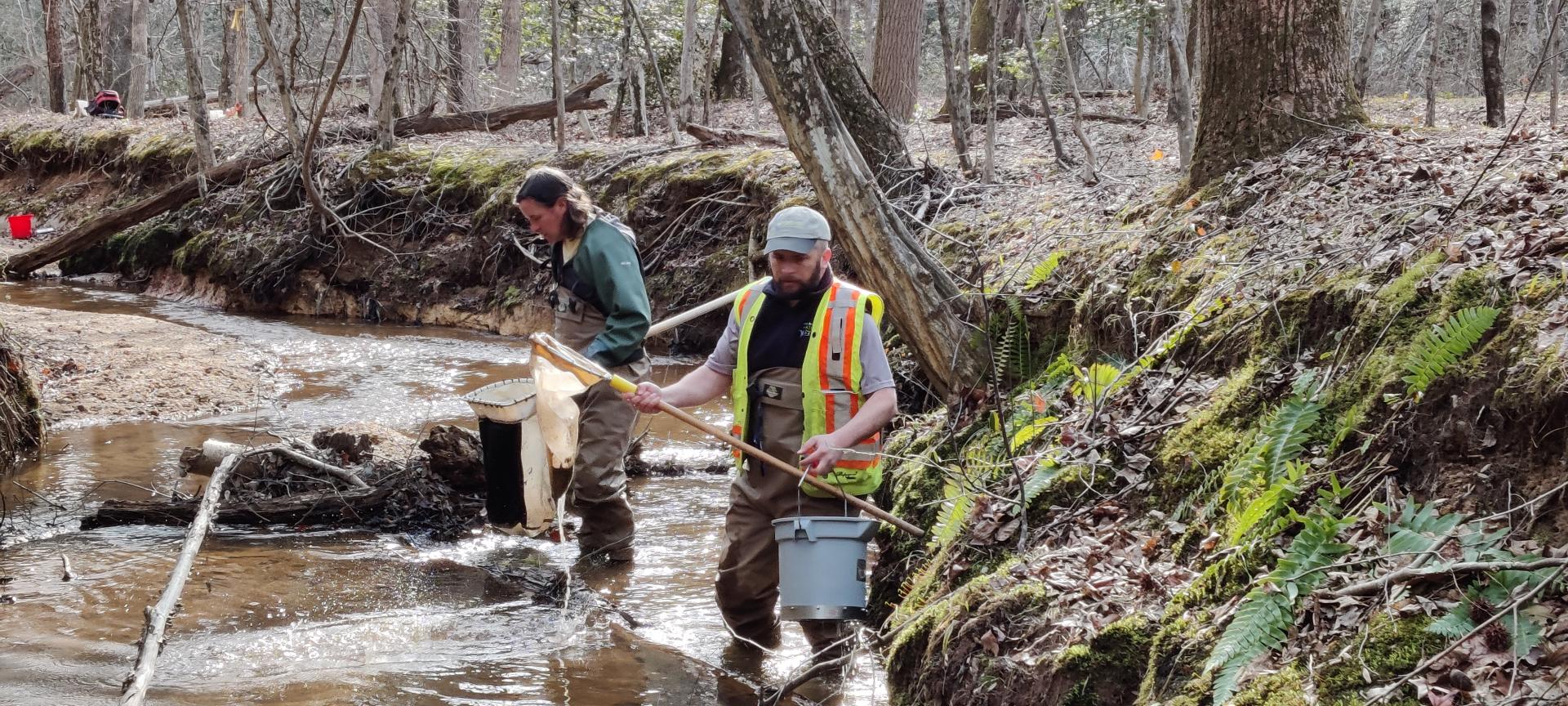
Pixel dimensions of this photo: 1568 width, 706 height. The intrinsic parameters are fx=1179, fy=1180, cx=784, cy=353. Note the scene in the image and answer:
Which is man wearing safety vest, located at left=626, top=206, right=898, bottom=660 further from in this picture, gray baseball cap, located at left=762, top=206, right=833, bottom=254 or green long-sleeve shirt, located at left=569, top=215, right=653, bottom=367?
green long-sleeve shirt, located at left=569, top=215, right=653, bottom=367

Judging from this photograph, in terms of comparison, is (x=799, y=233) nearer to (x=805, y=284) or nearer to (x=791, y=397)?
(x=805, y=284)

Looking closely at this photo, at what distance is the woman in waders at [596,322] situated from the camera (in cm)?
652

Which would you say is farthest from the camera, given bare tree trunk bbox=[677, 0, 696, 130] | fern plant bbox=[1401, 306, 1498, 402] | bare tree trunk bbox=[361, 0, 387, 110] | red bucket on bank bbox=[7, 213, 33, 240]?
red bucket on bank bbox=[7, 213, 33, 240]

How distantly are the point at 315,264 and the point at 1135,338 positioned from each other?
1407 centimetres

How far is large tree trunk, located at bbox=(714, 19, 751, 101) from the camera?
85.1 ft

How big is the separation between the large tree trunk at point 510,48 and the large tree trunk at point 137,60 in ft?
28.0

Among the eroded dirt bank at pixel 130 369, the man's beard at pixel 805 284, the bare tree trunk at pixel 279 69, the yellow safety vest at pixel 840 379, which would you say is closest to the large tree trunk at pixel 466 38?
the bare tree trunk at pixel 279 69

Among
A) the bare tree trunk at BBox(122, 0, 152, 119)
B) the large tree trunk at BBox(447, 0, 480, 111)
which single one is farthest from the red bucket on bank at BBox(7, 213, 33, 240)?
the large tree trunk at BBox(447, 0, 480, 111)

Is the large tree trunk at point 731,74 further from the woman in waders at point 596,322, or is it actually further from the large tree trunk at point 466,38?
the woman in waders at point 596,322

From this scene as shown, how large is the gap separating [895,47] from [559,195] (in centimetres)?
962

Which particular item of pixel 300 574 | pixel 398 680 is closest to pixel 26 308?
pixel 300 574

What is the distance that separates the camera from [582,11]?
87.6 ft

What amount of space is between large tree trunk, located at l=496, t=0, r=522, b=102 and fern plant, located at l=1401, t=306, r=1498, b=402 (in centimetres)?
2188

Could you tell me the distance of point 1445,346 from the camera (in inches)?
152
